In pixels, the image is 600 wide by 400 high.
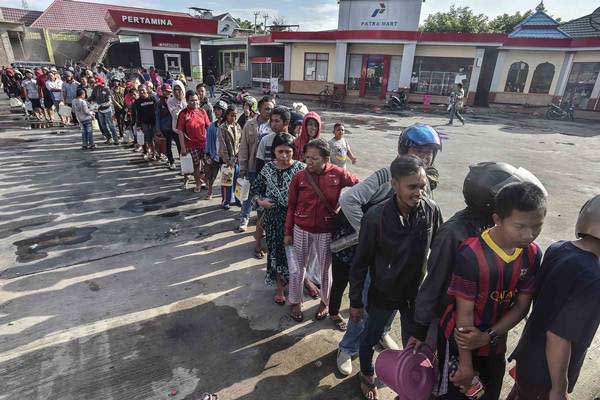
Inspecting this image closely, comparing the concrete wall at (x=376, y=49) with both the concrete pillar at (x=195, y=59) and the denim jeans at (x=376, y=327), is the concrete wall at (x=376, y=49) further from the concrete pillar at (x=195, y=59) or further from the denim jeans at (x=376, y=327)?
the denim jeans at (x=376, y=327)

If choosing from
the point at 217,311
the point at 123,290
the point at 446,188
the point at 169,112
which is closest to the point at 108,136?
the point at 169,112

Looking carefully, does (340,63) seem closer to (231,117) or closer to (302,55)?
(302,55)

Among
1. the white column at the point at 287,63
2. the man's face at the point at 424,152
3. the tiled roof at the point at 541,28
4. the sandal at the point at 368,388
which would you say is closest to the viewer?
the man's face at the point at 424,152

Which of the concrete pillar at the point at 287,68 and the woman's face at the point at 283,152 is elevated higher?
the concrete pillar at the point at 287,68

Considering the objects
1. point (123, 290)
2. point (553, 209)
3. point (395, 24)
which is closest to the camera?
point (123, 290)

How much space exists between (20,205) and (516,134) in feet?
51.1

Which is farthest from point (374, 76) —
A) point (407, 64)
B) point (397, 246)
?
point (397, 246)

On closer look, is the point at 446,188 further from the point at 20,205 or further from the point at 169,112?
the point at 20,205

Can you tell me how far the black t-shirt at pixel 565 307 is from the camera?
1.38 meters

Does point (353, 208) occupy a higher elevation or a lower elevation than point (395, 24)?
lower

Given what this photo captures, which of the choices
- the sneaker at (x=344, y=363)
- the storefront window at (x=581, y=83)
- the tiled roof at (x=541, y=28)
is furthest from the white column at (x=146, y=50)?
the storefront window at (x=581, y=83)

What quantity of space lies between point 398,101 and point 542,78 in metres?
9.79

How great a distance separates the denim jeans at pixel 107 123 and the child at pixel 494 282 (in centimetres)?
957

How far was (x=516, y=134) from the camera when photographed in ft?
44.2
